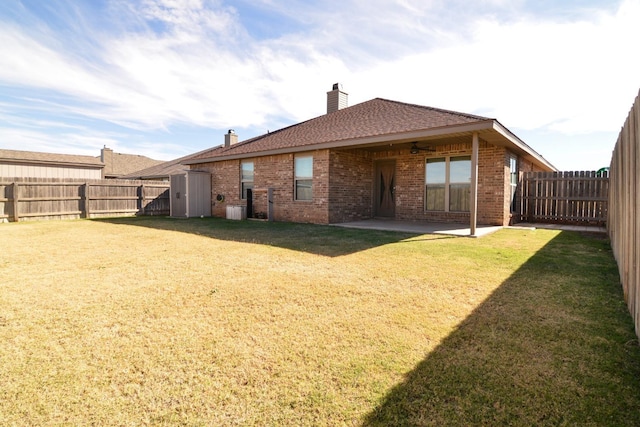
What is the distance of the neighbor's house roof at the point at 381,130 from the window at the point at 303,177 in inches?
22.0

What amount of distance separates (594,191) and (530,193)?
1938mm

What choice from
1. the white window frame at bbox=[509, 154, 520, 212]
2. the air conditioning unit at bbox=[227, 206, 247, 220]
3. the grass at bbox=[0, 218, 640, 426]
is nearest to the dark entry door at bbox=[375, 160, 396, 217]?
the white window frame at bbox=[509, 154, 520, 212]

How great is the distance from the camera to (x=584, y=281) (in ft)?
14.4

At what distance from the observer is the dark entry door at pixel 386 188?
42.3ft

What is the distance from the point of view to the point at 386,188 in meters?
13.1

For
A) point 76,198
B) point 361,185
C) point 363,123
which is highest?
point 363,123

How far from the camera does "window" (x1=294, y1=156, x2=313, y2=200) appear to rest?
12102 millimetres

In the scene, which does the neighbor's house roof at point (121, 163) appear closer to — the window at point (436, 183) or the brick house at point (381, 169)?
the brick house at point (381, 169)

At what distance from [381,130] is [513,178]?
5842mm

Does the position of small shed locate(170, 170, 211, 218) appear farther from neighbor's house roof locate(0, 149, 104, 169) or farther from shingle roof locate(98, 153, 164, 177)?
shingle roof locate(98, 153, 164, 177)

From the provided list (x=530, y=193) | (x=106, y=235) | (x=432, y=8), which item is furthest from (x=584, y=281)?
(x=106, y=235)

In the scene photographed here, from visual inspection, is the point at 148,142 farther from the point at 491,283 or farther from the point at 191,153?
the point at 491,283

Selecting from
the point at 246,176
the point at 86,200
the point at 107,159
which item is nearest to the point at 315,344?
the point at 246,176

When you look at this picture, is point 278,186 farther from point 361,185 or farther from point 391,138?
point 391,138
